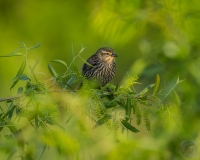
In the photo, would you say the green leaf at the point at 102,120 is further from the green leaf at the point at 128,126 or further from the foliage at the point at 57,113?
the green leaf at the point at 128,126

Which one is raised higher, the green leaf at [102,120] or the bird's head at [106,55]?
the green leaf at [102,120]

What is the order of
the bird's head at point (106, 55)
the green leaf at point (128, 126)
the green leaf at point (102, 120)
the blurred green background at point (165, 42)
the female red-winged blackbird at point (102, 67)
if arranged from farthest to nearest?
1. the bird's head at point (106, 55)
2. the female red-winged blackbird at point (102, 67)
3. the blurred green background at point (165, 42)
4. the green leaf at point (128, 126)
5. the green leaf at point (102, 120)

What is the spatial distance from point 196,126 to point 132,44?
2.95 m

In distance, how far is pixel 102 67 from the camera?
586 cm

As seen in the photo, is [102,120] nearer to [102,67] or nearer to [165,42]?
[165,42]

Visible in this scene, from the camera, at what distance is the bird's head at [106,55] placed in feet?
19.5

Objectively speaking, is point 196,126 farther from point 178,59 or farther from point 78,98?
point 78,98

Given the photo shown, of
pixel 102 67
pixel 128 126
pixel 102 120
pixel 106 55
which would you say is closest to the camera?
pixel 102 120

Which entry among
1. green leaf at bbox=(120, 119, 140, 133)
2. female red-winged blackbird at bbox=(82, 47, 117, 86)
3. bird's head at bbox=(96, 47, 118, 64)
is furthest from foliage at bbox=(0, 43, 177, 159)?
bird's head at bbox=(96, 47, 118, 64)

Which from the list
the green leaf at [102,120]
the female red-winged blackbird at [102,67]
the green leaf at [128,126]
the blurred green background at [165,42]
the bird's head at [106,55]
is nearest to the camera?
the green leaf at [102,120]

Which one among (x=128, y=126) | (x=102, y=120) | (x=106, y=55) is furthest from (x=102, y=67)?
(x=102, y=120)

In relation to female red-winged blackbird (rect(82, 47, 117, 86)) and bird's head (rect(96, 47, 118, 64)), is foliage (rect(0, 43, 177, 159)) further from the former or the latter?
bird's head (rect(96, 47, 118, 64))

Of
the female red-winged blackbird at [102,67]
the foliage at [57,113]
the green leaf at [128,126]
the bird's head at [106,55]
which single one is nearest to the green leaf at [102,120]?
the foliage at [57,113]

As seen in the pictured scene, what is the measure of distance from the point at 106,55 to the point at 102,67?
0.15m
